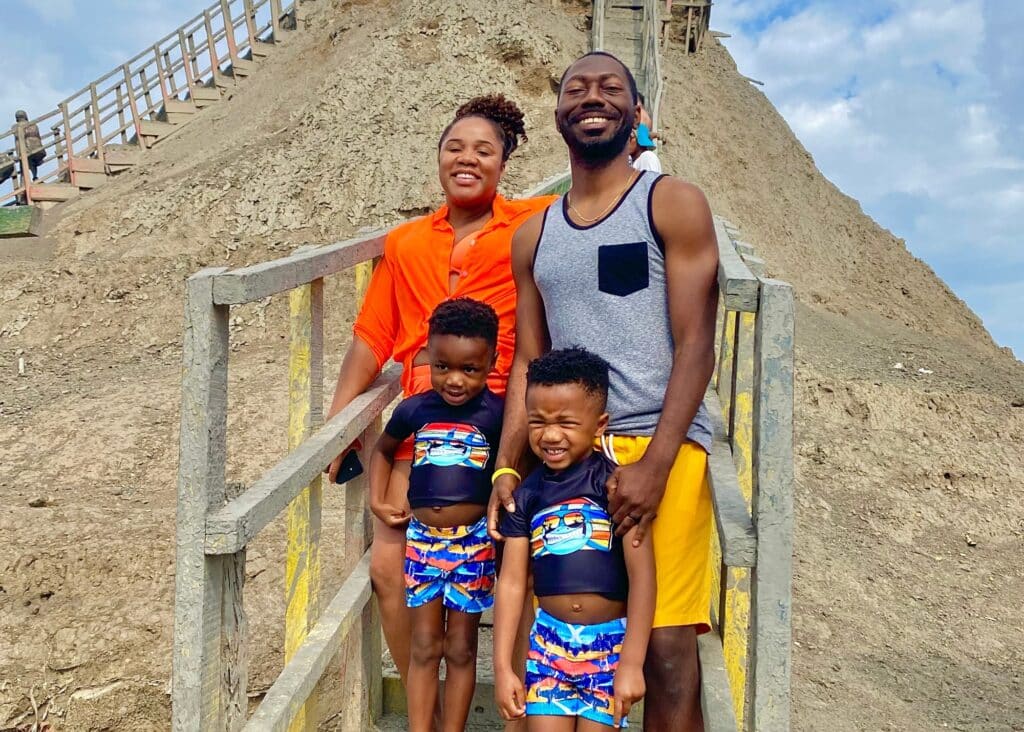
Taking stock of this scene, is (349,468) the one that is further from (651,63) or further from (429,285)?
(651,63)

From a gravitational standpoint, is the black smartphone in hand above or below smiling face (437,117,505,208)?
below

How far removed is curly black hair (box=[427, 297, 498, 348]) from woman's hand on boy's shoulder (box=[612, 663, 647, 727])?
103 centimetres

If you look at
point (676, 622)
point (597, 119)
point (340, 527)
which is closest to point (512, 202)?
point (597, 119)

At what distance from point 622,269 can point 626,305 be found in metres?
0.09

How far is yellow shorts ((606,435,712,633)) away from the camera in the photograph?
2344 millimetres

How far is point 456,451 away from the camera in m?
2.79

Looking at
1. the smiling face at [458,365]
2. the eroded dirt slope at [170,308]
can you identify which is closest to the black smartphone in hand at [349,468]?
the smiling face at [458,365]

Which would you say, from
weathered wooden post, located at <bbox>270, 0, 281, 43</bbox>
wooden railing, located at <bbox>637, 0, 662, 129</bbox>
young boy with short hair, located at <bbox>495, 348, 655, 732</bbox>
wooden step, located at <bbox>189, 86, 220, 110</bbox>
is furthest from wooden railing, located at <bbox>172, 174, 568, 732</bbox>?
weathered wooden post, located at <bbox>270, 0, 281, 43</bbox>

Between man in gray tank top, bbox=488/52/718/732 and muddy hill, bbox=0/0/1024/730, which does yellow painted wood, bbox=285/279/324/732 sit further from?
muddy hill, bbox=0/0/1024/730

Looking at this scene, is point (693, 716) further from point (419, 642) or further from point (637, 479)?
point (419, 642)

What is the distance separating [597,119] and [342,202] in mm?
9123

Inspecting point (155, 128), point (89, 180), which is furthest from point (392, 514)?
point (155, 128)

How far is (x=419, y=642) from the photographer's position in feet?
9.38

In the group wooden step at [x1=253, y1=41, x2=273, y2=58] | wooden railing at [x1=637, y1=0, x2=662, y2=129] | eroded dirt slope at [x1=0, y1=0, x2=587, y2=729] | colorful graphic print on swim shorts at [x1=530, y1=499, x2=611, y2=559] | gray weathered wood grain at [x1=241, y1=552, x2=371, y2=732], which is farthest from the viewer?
wooden step at [x1=253, y1=41, x2=273, y2=58]
